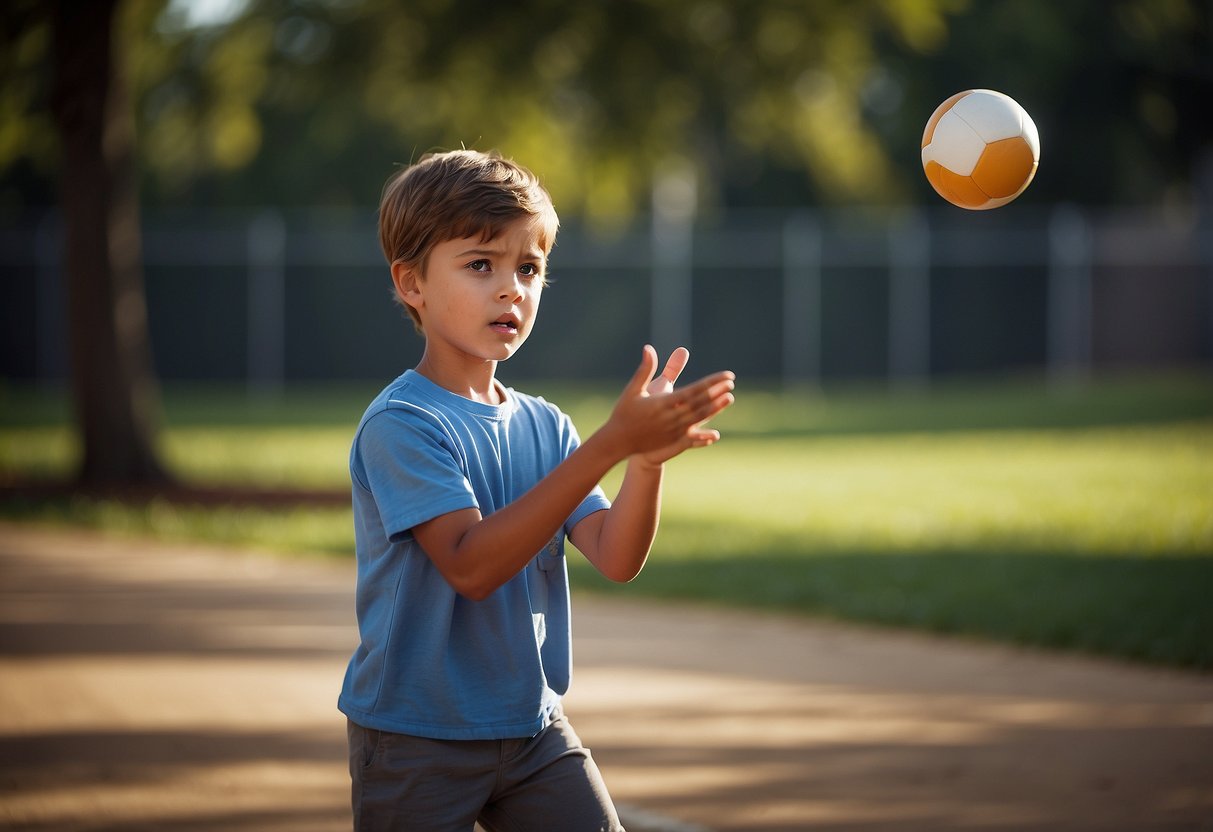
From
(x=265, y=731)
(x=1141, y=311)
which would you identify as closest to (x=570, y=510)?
(x=265, y=731)

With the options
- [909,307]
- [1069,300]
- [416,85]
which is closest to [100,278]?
[416,85]

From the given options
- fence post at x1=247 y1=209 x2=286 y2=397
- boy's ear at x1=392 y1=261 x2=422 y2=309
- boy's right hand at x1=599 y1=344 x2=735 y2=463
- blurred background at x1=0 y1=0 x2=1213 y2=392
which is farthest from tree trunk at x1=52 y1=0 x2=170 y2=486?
fence post at x1=247 y1=209 x2=286 y2=397

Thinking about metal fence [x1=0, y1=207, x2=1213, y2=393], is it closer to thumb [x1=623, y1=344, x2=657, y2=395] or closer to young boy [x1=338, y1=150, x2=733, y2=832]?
young boy [x1=338, y1=150, x2=733, y2=832]

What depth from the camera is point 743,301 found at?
2692cm

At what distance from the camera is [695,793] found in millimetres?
4555

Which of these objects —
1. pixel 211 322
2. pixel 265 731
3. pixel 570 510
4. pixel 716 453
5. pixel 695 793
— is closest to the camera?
pixel 570 510

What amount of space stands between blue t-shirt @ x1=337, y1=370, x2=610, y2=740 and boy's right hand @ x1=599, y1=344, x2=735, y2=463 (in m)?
0.35

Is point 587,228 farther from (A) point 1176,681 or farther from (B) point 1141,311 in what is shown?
(A) point 1176,681

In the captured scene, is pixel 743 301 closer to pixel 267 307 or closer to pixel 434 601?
pixel 267 307

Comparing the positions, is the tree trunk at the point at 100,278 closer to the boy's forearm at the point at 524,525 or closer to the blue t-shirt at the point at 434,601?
the blue t-shirt at the point at 434,601

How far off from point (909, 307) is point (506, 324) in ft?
82.7

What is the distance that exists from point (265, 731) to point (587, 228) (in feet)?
72.1

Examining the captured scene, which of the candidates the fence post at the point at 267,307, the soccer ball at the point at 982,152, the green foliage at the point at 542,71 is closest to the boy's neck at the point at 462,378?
the soccer ball at the point at 982,152

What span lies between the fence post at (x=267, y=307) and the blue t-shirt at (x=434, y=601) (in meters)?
24.1
